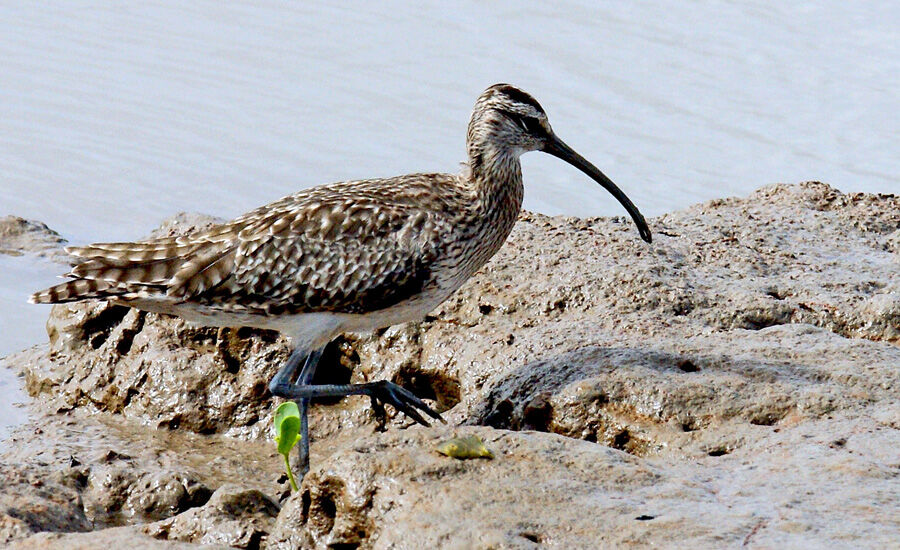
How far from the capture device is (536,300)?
8766 mm

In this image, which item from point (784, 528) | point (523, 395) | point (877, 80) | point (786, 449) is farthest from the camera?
point (877, 80)

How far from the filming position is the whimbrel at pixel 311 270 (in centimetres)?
795

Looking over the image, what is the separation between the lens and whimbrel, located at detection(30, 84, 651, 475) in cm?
795

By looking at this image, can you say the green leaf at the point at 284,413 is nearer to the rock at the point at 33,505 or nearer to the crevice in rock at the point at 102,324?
the rock at the point at 33,505

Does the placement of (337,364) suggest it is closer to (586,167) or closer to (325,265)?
(325,265)

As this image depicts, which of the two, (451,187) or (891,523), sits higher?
(451,187)

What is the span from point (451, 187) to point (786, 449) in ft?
9.53

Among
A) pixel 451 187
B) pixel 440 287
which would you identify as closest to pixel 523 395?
pixel 440 287

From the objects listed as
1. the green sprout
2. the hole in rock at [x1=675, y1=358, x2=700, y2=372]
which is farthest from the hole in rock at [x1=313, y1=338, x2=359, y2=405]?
the hole in rock at [x1=675, y1=358, x2=700, y2=372]

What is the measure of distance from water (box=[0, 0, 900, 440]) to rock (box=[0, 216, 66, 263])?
24 centimetres

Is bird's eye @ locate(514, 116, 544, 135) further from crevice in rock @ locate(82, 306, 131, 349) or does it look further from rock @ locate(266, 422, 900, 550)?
crevice in rock @ locate(82, 306, 131, 349)

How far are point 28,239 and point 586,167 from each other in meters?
5.37

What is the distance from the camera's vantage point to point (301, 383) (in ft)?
27.3

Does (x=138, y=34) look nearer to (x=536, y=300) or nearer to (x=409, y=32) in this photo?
(x=409, y=32)
